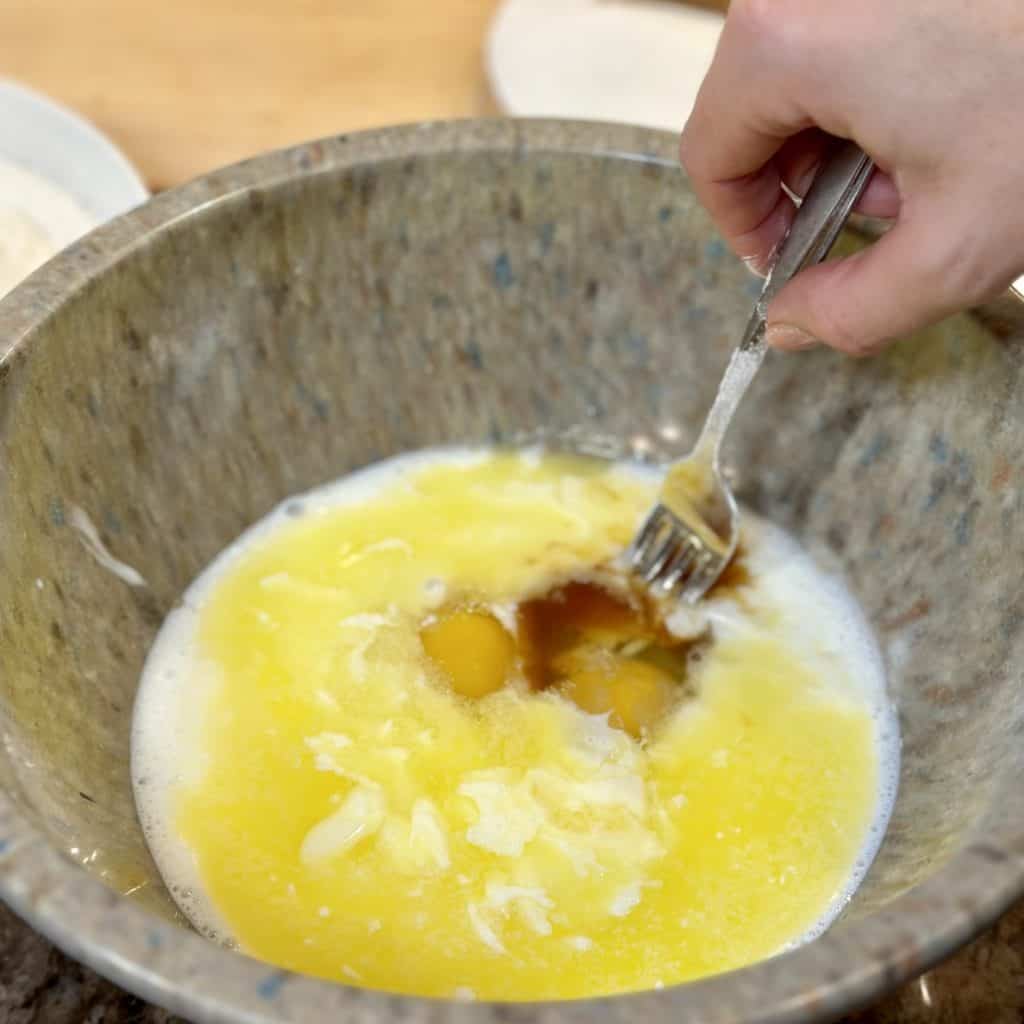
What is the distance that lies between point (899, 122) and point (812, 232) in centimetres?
19

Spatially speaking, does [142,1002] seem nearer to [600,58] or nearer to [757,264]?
[757,264]

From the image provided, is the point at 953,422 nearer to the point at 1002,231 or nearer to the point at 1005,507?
the point at 1005,507

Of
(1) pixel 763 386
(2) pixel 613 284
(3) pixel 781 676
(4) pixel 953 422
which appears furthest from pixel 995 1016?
(2) pixel 613 284

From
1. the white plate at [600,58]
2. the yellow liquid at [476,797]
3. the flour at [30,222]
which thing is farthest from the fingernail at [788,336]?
the flour at [30,222]

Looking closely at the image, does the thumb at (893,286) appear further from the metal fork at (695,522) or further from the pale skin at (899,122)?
the metal fork at (695,522)

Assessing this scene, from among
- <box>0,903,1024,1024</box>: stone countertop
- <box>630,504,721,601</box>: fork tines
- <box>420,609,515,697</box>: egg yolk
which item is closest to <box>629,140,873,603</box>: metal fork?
<box>630,504,721,601</box>: fork tines

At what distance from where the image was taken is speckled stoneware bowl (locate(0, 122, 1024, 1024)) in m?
0.83

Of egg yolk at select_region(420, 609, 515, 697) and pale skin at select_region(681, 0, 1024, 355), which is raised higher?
pale skin at select_region(681, 0, 1024, 355)

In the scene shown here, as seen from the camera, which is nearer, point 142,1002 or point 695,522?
point 142,1002

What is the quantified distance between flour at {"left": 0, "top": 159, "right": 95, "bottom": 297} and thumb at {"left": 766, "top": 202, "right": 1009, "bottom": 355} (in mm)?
857

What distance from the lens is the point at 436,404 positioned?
1.16 meters

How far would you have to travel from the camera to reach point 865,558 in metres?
1.07

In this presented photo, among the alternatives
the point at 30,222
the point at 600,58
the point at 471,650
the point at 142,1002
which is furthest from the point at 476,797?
the point at 600,58

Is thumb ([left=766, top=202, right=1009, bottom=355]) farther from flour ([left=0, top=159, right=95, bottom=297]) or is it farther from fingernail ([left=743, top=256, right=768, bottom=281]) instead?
flour ([left=0, top=159, right=95, bottom=297])
